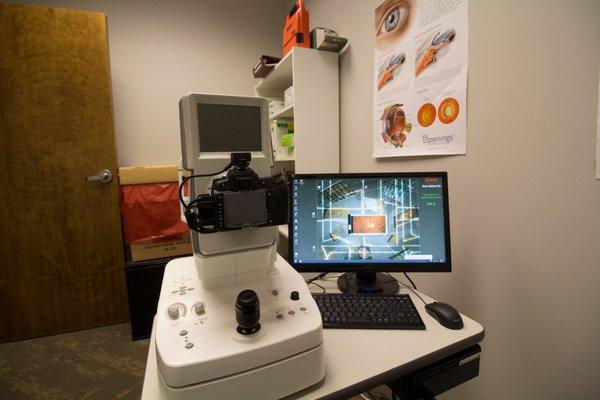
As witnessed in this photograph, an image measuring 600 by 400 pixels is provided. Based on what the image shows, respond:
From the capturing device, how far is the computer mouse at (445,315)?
794 millimetres

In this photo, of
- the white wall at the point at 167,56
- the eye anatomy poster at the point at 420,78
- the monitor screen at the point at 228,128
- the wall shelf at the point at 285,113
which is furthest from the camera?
the white wall at the point at 167,56

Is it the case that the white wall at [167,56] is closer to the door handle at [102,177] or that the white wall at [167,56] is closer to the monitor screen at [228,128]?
the door handle at [102,177]

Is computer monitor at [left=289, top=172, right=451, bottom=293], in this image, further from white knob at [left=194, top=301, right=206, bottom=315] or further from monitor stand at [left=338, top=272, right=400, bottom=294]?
white knob at [left=194, top=301, right=206, bottom=315]

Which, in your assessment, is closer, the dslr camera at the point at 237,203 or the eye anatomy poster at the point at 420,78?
the dslr camera at the point at 237,203

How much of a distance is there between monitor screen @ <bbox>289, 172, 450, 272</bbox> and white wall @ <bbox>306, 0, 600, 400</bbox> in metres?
0.24

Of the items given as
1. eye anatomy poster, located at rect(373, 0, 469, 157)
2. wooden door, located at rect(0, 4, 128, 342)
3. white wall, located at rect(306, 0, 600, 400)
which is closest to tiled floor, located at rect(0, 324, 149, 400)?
wooden door, located at rect(0, 4, 128, 342)

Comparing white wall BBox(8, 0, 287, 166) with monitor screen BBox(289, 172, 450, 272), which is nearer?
monitor screen BBox(289, 172, 450, 272)

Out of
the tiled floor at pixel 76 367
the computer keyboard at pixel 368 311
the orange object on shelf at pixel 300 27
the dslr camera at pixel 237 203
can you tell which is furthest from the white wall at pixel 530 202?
the orange object on shelf at pixel 300 27

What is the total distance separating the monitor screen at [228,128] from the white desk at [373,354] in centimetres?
51

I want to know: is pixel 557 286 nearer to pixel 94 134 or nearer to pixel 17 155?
pixel 94 134

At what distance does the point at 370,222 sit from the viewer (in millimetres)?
970

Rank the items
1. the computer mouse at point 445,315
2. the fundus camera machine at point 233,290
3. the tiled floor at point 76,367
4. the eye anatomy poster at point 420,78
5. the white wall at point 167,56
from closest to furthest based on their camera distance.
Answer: the fundus camera machine at point 233,290 < the computer mouse at point 445,315 < the eye anatomy poster at point 420,78 < the tiled floor at point 76,367 < the white wall at point 167,56

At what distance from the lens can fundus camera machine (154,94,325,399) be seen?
52cm

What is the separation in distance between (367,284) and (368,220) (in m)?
0.24
